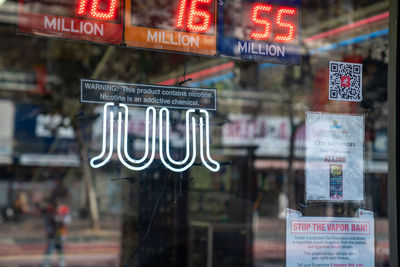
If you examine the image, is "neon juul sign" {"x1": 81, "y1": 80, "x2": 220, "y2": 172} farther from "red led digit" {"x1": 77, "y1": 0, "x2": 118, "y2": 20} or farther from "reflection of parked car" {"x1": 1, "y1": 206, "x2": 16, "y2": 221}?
"reflection of parked car" {"x1": 1, "y1": 206, "x2": 16, "y2": 221}

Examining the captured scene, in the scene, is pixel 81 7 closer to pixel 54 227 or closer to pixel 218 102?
pixel 218 102

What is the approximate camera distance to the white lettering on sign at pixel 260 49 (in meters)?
3.50

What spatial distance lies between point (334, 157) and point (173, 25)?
1417mm

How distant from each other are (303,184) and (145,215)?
4.30 feet

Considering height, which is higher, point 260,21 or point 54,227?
point 260,21

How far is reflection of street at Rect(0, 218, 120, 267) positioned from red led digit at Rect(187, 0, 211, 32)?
8533mm

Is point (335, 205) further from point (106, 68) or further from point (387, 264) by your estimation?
point (106, 68)

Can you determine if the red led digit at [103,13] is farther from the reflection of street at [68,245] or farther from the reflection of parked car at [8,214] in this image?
the reflection of parked car at [8,214]

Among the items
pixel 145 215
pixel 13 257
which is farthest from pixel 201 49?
pixel 13 257

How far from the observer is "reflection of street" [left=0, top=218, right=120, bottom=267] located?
37.0ft

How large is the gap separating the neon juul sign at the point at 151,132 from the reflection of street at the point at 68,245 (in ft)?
26.9

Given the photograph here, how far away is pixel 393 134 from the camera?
3.40 meters

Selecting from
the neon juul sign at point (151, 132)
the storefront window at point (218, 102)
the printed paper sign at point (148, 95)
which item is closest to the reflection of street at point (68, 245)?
the storefront window at point (218, 102)

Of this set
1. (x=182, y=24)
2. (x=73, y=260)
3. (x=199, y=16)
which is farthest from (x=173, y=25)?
(x=73, y=260)
